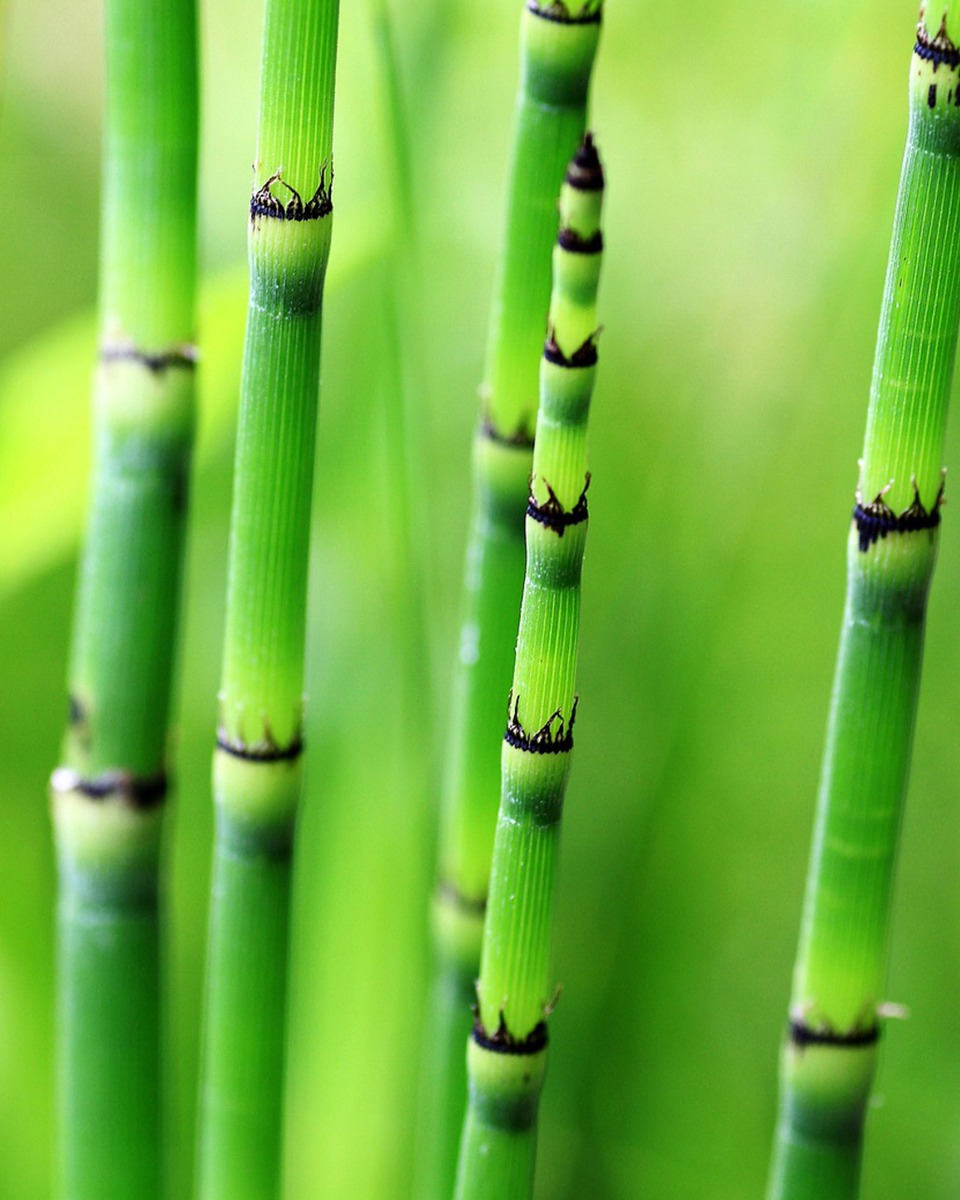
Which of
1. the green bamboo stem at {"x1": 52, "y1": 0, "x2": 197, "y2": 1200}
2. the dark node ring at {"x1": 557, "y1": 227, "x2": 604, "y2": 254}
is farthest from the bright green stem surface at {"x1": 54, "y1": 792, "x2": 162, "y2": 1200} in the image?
the dark node ring at {"x1": 557, "y1": 227, "x2": 604, "y2": 254}

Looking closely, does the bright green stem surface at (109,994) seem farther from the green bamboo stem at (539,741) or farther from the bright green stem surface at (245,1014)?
the green bamboo stem at (539,741)

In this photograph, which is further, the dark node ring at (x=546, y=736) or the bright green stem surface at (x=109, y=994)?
the bright green stem surface at (x=109, y=994)

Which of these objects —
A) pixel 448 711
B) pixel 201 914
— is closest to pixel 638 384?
pixel 448 711

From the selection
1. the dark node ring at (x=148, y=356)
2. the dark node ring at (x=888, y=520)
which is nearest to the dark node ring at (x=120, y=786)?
the dark node ring at (x=148, y=356)

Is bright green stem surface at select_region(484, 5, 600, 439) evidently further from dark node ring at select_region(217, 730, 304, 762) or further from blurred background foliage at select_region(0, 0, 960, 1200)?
blurred background foliage at select_region(0, 0, 960, 1200)

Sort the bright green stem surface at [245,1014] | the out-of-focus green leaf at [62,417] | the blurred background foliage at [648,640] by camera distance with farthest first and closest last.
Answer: the blurred background foliage at [648,640] → the out-of-focus green leaf at [62,417] → the bright green stem surface at [245,1014]

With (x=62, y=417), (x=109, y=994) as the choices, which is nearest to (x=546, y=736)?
(x=109, y=994)

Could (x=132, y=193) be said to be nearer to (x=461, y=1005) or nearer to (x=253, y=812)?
(x=253, y=812)
